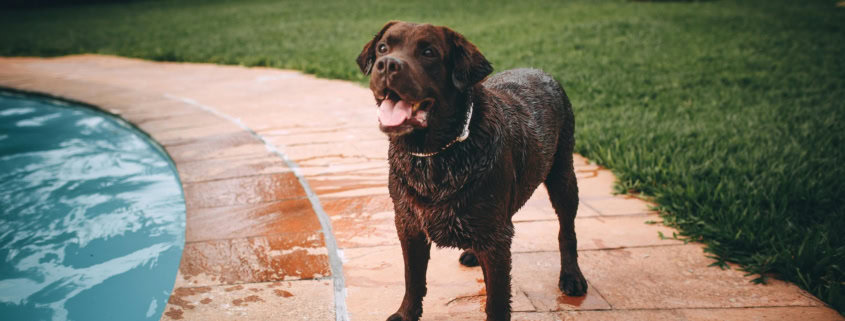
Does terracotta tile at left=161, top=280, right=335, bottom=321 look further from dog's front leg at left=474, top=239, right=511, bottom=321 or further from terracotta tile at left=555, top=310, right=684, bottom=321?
terracotta tile at left=555, top=310, right=684, bottom=321

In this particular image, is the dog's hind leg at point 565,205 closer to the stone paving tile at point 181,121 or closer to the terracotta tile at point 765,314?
the terracotta tile at point 765,314

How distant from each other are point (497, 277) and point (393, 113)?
2.73 ft

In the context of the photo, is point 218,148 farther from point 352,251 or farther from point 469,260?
point 469,260

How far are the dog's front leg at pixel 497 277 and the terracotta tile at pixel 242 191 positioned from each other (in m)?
2.02

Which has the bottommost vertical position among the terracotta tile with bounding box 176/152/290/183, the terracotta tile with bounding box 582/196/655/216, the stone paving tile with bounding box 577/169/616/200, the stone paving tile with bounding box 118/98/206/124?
the terracotta tile with bounding box 582/196/655/216

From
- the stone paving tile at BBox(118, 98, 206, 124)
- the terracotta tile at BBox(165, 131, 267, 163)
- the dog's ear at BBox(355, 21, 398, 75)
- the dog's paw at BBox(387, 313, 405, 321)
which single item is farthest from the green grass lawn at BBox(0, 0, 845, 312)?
the terracotta tile at BBox(165, 131, 267, 163)

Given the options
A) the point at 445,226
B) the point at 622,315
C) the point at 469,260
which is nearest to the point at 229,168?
the point at 469,260

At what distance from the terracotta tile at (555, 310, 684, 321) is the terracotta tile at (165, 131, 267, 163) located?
318cm

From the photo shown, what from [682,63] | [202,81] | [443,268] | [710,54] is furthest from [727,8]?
[443,268]

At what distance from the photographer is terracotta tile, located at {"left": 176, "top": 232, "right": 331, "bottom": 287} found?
281 cm

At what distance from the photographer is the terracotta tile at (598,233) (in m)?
3.25

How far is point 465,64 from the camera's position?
2.04 m

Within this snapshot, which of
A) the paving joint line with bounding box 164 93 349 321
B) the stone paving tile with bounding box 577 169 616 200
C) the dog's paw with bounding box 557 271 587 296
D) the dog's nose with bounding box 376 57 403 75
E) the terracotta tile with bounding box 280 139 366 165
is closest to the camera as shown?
the dog's nose with bounding box 376 57 403 75

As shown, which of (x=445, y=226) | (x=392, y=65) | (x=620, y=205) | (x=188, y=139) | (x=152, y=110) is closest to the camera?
(x=392, y=65)
